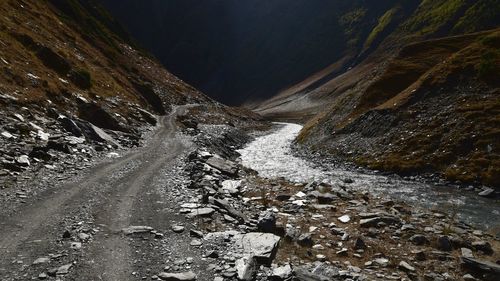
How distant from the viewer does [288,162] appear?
49.3 m

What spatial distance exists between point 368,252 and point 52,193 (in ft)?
52.3

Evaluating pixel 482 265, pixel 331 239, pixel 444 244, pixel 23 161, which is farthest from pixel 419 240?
pixel 23 161

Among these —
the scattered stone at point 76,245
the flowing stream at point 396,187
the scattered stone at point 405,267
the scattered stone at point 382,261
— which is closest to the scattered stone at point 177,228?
the scattered stone at point 76,245

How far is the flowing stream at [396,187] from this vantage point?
2550 centimetres

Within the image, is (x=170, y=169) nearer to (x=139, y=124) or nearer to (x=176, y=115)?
(x=139, y=124)

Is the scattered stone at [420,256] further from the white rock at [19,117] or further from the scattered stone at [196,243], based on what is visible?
the white rock at [19,117]

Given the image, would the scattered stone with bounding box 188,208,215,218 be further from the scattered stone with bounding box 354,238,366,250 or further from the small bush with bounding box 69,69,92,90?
the small bush with bounding box 69,69,92,90

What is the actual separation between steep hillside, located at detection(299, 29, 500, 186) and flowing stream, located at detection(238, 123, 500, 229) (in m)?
3.19

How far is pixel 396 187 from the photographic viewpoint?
33.7 m

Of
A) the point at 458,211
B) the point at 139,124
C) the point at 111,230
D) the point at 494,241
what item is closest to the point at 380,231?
the point at 494,241

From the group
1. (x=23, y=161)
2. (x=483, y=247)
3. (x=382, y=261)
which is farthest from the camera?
(x=23, y=161)

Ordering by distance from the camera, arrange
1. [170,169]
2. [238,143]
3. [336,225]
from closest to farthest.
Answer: [336,225]
[170,169]
[238,143]

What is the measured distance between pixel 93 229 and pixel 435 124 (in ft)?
129

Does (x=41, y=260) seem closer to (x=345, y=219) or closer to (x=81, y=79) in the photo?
(x=345, y=219)
